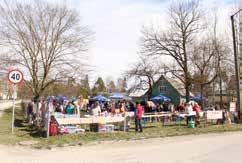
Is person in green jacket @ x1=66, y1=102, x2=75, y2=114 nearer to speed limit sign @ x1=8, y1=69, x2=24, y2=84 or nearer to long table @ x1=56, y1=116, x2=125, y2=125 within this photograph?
long table @ x1=56, y1=116, x2=125, y2=125

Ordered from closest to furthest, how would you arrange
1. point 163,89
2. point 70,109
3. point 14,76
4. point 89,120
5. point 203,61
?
point 14,76, point 89,120, point 70,109, point 203,61, point 163,89

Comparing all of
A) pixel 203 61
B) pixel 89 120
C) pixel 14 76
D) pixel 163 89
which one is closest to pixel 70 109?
pixel 89 120

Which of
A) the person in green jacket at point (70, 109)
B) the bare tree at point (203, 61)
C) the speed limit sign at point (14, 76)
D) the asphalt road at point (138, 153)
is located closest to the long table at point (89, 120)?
the speed limit sign at point (14, 76)

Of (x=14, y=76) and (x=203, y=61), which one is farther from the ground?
(x=203, y=61)

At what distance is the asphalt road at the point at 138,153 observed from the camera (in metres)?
14.2

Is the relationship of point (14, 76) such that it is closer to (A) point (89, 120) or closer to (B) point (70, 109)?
(A) point (89, 120)

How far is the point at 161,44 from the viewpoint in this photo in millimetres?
54906

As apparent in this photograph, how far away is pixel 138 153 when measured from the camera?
15938 mm

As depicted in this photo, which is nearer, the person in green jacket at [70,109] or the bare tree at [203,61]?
the person in green jacket at [70,109]

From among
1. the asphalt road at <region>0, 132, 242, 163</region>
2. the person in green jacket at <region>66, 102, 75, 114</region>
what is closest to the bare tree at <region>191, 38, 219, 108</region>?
the person in green jacket at <region>66, 102, 75, 114</region>

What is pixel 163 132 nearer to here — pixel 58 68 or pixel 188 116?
pixel 188 116

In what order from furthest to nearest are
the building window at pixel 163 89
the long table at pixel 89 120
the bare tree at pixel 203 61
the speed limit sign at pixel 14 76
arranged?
the building window at pixel 163 89 < the bare tree at pixel 203 61 < the long table at pixel 89 120 < the speed limit sign at pixel 14 76

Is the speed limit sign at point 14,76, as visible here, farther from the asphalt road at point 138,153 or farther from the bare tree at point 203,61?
the bare tree at point 203,61

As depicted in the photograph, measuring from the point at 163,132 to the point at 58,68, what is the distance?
18.6 m
